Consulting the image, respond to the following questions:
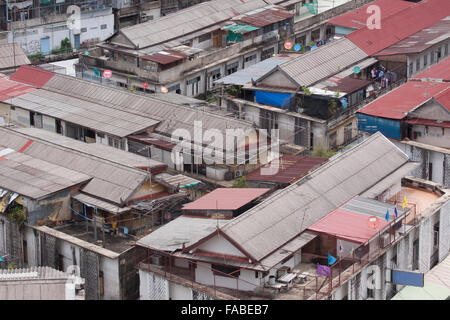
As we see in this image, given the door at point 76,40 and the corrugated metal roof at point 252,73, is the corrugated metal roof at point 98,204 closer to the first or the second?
the corrugated metal roof at point 252,73

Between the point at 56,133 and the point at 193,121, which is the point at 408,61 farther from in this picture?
the point at 56,133

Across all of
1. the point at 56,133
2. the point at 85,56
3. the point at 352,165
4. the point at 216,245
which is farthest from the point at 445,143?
the point at 85,56

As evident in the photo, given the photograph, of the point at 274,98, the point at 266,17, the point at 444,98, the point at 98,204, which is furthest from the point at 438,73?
the point at 98,204

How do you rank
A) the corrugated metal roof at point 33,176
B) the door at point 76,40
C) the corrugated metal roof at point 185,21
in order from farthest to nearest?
1. the door at point 76,40
2. the corrugated metal roof at point 185,21
3. the corrugated metal roof at point 33,176

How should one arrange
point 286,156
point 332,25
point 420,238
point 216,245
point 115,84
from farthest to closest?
point 332,25 < point 115,84 < point 286,156 < point 420,238 < point 216,245

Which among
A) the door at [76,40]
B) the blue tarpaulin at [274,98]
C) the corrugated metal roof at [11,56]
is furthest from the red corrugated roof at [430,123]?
the door at [76,40]
